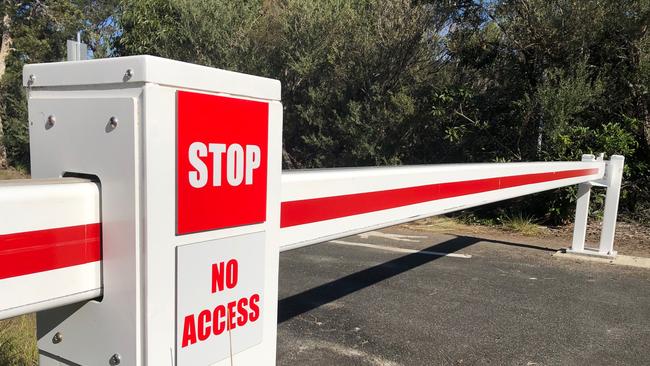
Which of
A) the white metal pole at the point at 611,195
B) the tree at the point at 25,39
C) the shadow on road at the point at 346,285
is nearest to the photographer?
the shadow on road at the point at 346,285

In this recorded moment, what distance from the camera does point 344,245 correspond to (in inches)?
280

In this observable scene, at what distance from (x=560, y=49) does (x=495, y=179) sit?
6.58 metres

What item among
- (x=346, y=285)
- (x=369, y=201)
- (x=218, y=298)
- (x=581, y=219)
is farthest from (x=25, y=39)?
(x=218, y=298)

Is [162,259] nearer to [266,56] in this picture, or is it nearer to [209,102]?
[209,102]

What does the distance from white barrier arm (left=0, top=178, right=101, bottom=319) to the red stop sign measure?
0.59 ft

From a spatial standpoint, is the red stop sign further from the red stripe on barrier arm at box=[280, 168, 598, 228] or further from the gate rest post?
the red stripe on barrier arm at box=[280, 168, 598, 228]

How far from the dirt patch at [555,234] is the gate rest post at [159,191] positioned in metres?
6.80

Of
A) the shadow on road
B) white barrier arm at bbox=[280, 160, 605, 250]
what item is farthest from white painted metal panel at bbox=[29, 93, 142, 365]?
the shadow on road

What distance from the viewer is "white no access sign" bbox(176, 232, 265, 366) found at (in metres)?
1.16

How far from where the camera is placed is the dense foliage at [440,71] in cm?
892

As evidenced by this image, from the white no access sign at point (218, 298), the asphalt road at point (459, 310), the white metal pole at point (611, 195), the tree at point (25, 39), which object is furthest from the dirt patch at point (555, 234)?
the tree at point (25, 39)

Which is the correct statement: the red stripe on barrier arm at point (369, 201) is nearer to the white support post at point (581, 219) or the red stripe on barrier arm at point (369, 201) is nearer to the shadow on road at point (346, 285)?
the shadow on road at point (346, 285)

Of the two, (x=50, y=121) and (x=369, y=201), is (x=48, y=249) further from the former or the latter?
(x=369, y=201)

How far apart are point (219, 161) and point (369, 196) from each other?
3.35 feet
